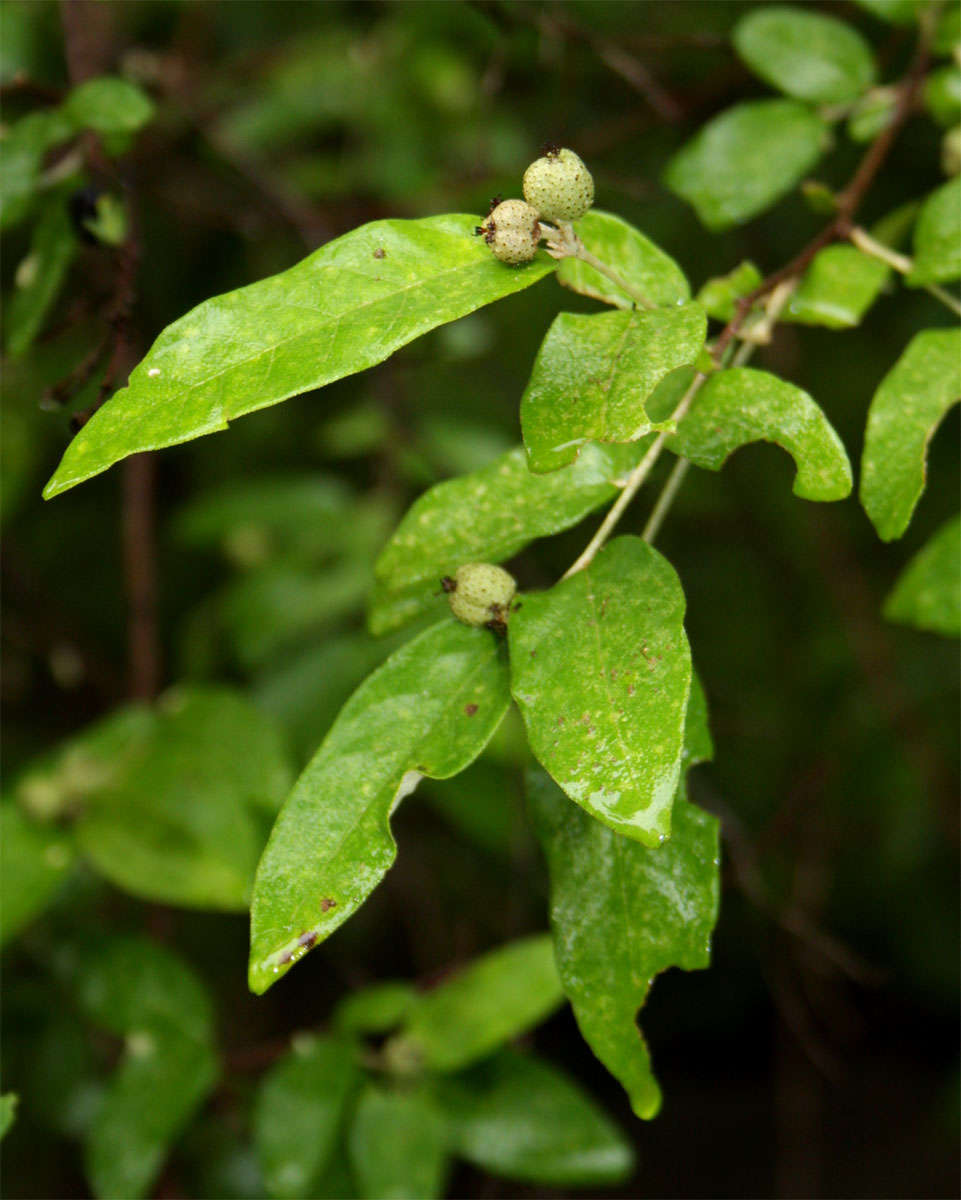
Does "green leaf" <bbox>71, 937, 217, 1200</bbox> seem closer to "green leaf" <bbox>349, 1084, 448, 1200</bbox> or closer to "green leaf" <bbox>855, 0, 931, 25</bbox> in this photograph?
→ "green leaf" <bbox>349, 1084, 448, 1200</bbox>

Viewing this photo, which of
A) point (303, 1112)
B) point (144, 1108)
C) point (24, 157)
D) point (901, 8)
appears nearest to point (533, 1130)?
point (303, 1112)

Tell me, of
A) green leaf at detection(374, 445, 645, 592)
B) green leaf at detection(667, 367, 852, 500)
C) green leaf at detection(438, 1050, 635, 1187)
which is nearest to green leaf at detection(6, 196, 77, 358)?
green leaf at detection(374, 445, 645, 592)

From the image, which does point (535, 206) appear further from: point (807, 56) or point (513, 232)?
point (807, 56)

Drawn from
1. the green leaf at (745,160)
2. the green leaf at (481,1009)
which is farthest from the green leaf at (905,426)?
the green leaf at (481,1009)

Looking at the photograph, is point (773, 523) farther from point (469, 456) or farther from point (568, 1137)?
point (568, 1137)

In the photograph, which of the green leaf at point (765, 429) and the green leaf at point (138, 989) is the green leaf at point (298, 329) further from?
the green leaf at point (138, 989)

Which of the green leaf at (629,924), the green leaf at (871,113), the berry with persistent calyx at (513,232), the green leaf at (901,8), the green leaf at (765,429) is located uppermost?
the berry with persistent calyx at (513,232)
